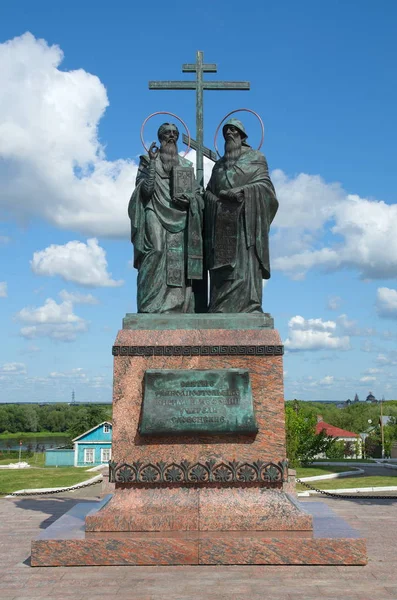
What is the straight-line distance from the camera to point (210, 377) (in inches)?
279

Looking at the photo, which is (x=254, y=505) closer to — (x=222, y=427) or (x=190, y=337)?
(x=222, y=427)

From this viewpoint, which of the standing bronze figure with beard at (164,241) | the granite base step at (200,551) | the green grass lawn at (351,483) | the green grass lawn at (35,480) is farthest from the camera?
the green grass lawn at (351,483)

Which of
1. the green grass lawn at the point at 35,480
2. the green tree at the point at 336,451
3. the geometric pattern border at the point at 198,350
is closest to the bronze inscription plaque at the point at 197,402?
the geometric pattern border at the point at 198,350

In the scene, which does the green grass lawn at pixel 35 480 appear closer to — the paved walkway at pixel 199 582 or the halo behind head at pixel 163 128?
the paved walkway at pixel 199 582

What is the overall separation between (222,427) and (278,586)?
1873mm

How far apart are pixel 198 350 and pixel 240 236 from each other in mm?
1580

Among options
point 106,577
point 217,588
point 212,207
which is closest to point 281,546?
point 217,588

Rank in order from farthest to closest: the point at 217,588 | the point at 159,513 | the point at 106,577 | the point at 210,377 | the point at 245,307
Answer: the point at 245,307, the point at 210,377, the point at 159,513, the point at 106,577, the point at 217,588

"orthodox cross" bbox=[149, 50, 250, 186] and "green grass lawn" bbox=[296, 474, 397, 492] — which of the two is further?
"green grass lawn" bbox=[296, 474, 397, 492]

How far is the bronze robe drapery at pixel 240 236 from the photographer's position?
7.80 m

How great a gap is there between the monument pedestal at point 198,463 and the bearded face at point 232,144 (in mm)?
2058

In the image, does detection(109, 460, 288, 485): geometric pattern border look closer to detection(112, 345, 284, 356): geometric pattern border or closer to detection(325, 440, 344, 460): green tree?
detection(112, 345, 284, 356): geometric pattern border

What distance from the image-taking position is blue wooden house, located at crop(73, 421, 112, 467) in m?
27.9

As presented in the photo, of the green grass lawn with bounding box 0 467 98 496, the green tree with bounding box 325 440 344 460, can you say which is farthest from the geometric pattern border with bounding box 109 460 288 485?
the green tree with bounding box 325 440 344 460
